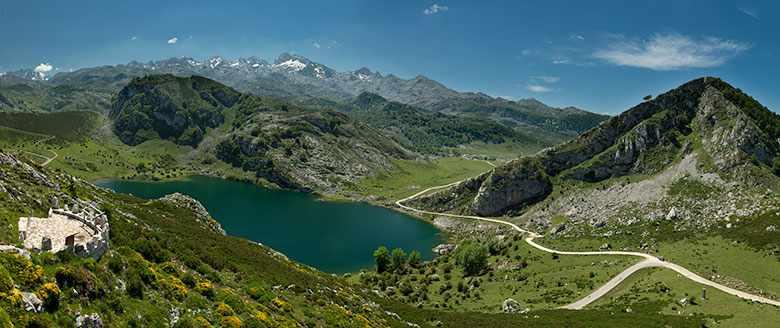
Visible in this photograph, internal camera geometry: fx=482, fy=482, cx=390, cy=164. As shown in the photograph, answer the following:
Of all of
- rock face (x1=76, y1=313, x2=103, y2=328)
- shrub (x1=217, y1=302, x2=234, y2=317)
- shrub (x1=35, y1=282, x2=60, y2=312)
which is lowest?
shrub (x1=217, y1=302, x2=234, y2=317)

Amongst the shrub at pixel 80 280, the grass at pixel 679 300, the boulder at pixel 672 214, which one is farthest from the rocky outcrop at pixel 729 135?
the shrub at pixel 80 280

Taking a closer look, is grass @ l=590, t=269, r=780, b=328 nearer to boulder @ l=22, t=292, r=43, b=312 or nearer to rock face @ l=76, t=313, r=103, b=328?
rock face @ l=76, t=313, r=103, b=328

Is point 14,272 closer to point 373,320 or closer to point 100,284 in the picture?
point 100,284

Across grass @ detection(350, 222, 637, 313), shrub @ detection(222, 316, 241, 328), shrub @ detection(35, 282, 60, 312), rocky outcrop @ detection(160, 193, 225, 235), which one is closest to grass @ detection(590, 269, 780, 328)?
grass @ detection(350, 222, 637, 313)

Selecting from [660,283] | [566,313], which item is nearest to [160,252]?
[566,313]

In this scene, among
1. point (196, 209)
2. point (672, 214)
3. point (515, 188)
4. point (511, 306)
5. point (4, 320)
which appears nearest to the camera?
point (4, 320)

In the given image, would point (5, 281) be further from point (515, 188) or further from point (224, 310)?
point (515, 188)

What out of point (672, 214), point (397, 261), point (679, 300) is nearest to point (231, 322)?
point (679, 300)

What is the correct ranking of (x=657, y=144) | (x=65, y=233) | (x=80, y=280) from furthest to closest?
1. (x=657, y=144)
2. (x=65, y=233)
3. (x=80, y=280)
